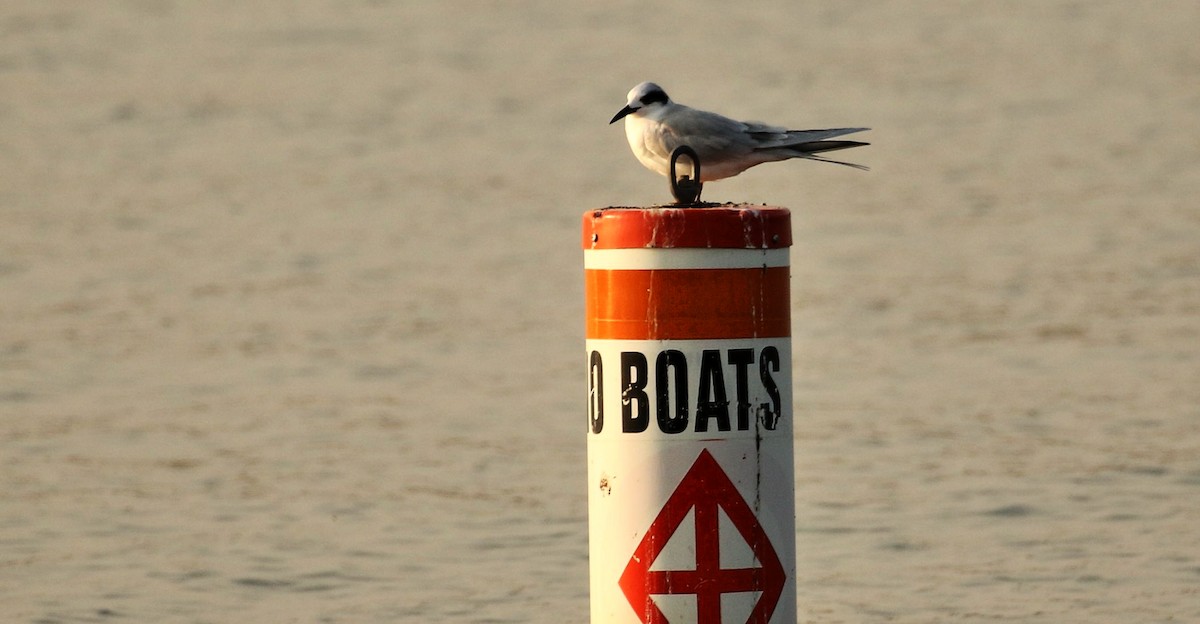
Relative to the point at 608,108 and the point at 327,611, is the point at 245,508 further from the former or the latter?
the point at 608,108

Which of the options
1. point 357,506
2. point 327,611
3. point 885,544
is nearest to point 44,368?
point 357,506

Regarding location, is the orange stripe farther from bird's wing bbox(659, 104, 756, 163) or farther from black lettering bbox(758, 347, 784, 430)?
bird's wing bbox(659, 104, 756, 163)

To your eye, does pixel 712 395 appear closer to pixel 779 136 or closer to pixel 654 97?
pixel 779 136

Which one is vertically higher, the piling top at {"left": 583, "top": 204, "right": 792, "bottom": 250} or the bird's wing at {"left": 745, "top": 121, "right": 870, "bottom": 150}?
the bird's wing at {"left": 745, "top": 121, "right": 870, "bottom": 150}

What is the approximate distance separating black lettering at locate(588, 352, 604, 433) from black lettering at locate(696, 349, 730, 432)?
26 centimetres

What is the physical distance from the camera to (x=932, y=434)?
10.2 meters

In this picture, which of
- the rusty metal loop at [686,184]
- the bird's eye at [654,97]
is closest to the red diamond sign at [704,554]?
the rusty metal loop at [686,184]

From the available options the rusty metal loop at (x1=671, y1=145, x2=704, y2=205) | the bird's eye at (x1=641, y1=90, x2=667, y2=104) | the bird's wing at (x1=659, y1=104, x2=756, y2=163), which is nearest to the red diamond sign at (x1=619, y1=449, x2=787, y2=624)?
the rusty metal loop at (x1=671, y1=145, x2=704, y2=205)

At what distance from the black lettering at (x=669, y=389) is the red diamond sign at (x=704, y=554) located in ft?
0.35

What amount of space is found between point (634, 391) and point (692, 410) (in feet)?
0.51

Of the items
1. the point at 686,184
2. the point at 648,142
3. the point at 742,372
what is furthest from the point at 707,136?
the point at 742,372

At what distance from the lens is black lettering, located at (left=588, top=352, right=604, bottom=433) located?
512cm

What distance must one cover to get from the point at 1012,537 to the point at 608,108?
10970mm

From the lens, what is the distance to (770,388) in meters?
5.07
